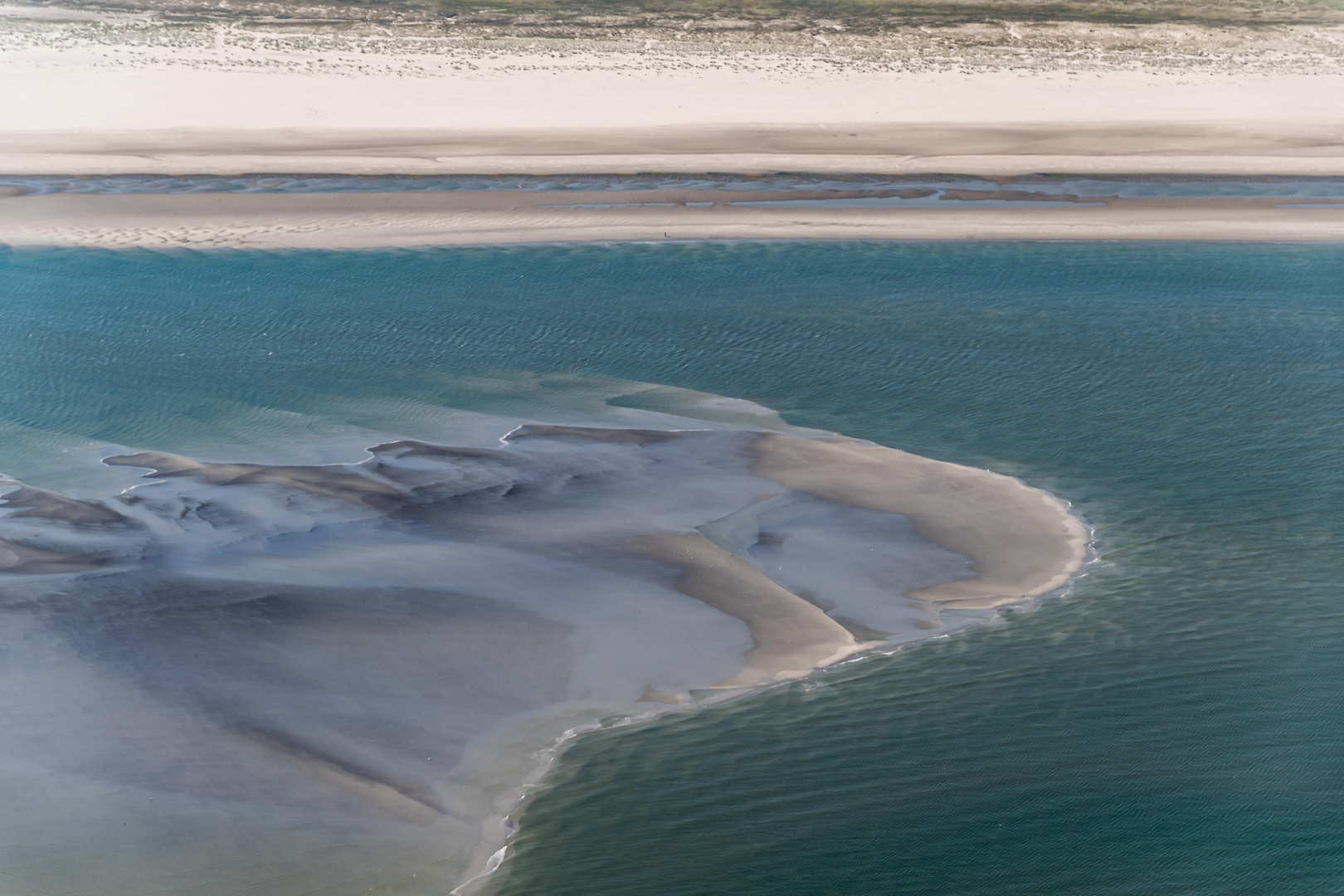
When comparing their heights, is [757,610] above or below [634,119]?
below

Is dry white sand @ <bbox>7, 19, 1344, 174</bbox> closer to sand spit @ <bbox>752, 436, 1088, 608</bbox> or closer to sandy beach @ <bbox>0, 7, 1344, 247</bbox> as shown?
sandy beach @ <bbox>0, 7, 1344, 247</bbox>

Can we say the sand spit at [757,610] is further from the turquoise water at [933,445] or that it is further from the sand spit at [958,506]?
the sand spit at [958,506]

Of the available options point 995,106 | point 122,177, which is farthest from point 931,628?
point 995,106

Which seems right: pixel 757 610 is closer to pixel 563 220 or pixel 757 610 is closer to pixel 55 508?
pixel 55 508

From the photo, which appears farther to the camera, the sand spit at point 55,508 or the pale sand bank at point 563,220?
the pale sand bank at point 563,220

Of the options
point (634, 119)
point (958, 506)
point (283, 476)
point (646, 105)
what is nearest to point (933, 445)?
point (958, 506)

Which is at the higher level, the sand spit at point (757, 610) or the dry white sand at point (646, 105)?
the dry white sand at point (646, 105)

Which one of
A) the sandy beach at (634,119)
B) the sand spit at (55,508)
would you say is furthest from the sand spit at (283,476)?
the sandy beach at (634,119)
